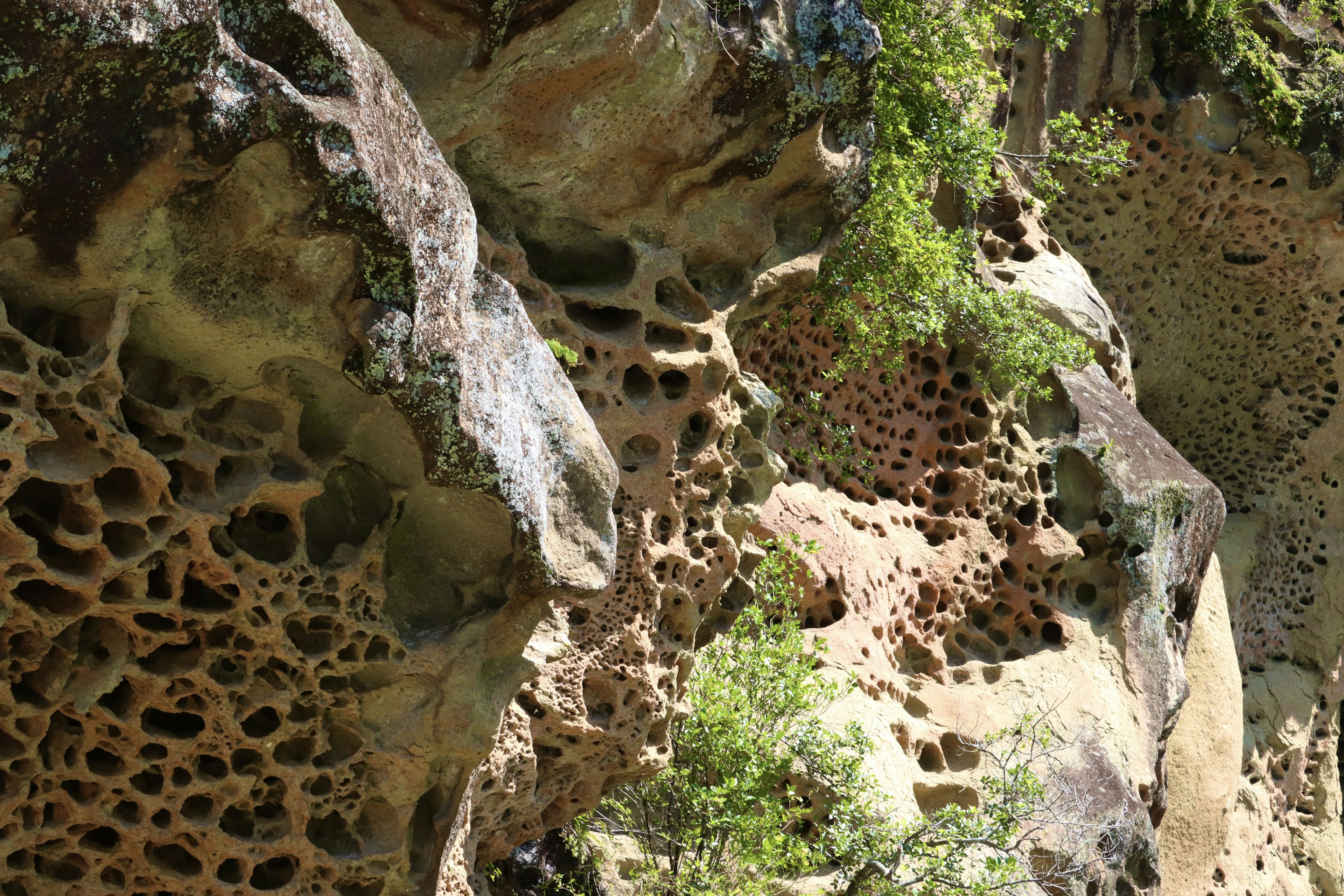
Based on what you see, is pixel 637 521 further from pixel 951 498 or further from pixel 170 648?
pixel 951 498

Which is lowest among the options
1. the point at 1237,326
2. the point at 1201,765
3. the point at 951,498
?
the point at 1201,765

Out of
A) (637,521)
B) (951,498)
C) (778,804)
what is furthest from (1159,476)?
(637,521)

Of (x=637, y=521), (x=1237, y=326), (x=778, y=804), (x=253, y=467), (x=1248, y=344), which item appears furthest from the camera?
(x=1248, y=344)

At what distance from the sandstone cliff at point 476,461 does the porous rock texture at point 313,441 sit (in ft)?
0.04

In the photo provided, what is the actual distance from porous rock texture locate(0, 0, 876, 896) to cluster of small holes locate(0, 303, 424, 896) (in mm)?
10

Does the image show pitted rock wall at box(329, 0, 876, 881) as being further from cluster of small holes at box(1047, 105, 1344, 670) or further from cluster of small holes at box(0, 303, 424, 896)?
cluster of small holes at box(1047, 105, 1344, 670)

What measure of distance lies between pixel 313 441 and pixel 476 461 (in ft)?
1.77

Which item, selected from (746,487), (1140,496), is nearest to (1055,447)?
(1140,496)

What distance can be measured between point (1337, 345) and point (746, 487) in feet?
28.8

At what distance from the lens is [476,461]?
425cm

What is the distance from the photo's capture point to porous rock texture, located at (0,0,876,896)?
12.1ft

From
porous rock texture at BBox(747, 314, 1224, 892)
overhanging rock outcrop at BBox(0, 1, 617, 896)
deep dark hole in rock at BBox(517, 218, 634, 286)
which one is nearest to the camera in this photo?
overhanging rock outcrop at BBox(0, 1, 617, 896)

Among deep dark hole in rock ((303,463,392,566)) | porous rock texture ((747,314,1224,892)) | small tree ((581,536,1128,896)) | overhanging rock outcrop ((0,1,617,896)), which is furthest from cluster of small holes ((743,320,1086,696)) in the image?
deep dark hole in rock ((303,463,392,566))

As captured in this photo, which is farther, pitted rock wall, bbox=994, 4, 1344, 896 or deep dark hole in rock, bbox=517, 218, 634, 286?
pitted rock wall, bbox=994, 4, 1344, 896
